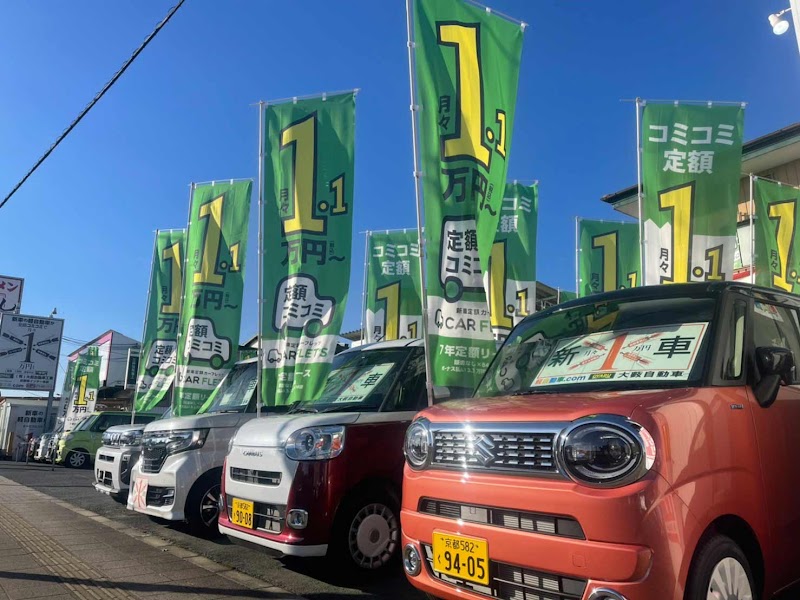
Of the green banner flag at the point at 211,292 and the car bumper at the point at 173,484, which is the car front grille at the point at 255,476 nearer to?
the car bumper at the point at 173,484

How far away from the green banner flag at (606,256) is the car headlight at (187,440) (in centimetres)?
761

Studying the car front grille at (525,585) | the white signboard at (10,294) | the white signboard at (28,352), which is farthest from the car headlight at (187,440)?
the white signboard at (10,294)

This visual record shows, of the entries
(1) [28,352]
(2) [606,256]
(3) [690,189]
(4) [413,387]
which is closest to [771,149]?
(2) [606,256]

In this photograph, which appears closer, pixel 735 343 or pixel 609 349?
pixel 735 343

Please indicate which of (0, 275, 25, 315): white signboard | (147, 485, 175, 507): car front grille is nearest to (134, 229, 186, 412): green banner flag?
(147, 485, 175, 507): car front grille

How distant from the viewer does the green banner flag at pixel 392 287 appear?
12930 millimetres

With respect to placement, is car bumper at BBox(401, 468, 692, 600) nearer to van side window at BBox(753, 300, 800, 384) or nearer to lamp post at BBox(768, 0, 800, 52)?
van side window at BBox(753, 300, 800, 384)

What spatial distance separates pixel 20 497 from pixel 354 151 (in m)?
8.83

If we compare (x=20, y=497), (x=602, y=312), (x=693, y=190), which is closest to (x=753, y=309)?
(x=602, y=312)

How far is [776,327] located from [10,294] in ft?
109

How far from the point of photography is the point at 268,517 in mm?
4707

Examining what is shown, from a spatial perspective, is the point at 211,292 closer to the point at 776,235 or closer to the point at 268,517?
the point at 268,517

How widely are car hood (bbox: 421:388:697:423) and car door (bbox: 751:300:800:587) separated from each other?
0.70 meters

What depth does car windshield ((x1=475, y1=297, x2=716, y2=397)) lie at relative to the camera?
3.18 metres
